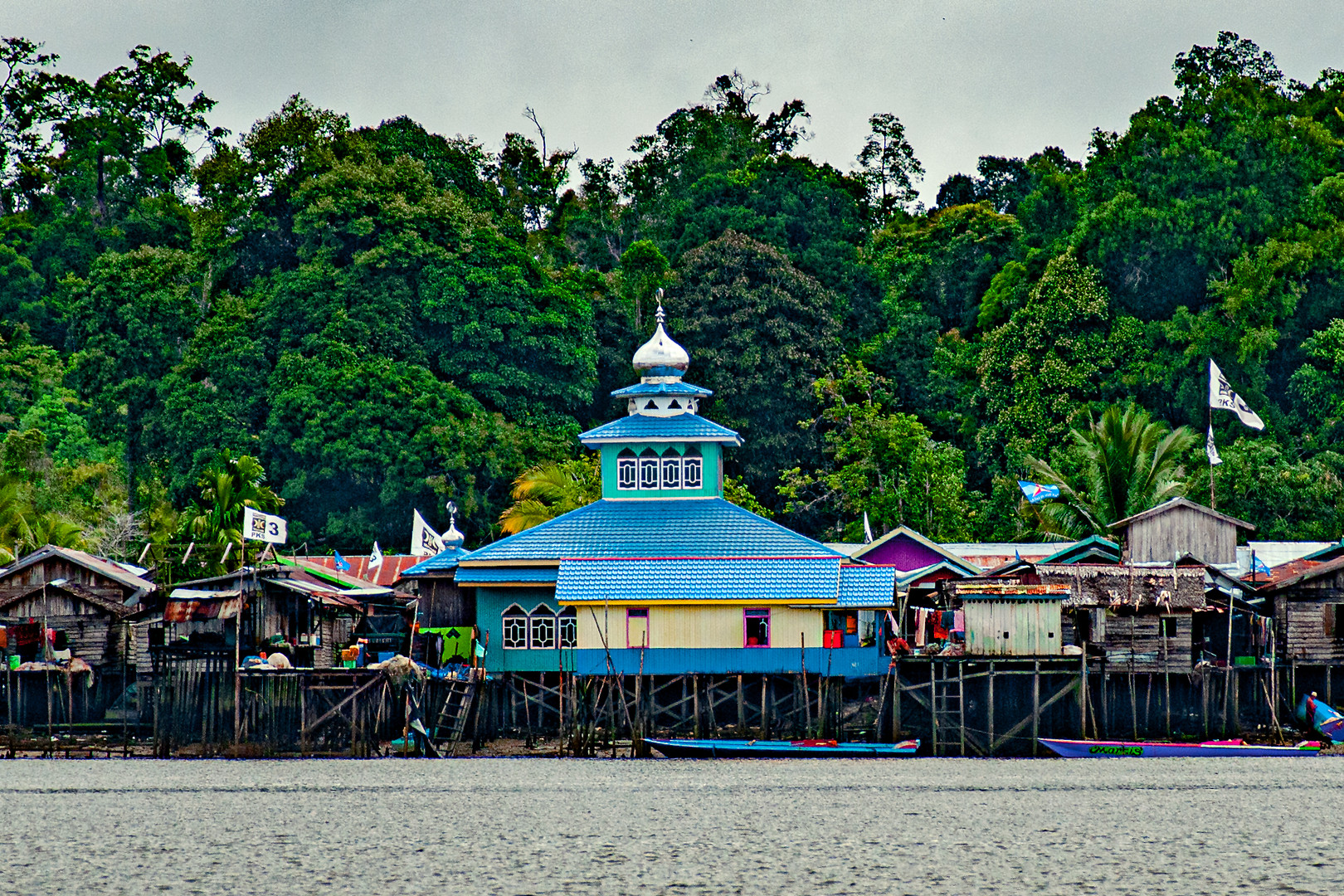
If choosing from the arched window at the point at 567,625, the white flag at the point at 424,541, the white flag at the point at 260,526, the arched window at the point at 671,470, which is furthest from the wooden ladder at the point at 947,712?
the white flag at the point at 424,541

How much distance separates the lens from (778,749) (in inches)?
1436

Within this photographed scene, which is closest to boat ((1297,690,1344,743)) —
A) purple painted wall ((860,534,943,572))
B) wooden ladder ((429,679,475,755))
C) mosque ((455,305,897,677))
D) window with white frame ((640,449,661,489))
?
mosque ((455,305,897,677))

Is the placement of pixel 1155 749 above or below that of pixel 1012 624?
below

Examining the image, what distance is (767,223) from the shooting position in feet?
228

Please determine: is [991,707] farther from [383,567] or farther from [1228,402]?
[383,567]

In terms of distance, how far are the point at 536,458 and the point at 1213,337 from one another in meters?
23.9

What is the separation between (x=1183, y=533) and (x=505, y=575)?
18.3 meters

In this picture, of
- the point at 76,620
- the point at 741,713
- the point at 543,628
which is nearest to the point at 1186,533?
the point at 741,713

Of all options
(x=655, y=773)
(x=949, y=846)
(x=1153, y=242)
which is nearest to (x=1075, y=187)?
(x=1153, y=242)

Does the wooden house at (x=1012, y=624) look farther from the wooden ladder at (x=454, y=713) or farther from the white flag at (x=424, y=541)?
the white flag at (x=424, y=541)

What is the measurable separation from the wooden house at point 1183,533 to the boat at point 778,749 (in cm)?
1319

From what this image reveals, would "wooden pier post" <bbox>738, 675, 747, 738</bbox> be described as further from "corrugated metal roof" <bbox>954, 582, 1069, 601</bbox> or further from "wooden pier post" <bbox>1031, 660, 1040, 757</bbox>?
"wooden pier post" <bbox>1031, 660, 1040, 757</bbox>

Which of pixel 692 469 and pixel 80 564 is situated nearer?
pixel 80 564

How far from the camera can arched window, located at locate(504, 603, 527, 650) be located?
40.7m
